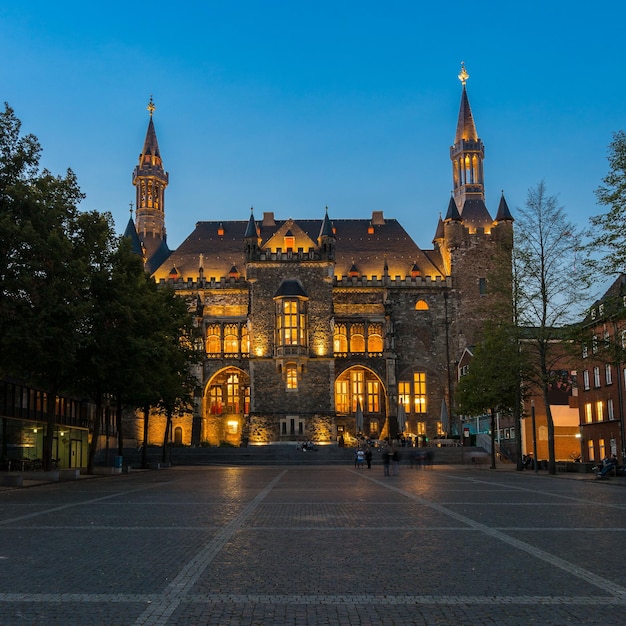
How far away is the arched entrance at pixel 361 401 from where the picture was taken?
77875 mm

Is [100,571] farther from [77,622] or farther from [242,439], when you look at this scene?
[242,439]

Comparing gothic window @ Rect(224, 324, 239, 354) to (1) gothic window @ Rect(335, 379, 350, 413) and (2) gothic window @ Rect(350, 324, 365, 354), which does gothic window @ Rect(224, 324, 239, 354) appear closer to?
(1) gothic window @ Rect(335, 379, 350, 413)

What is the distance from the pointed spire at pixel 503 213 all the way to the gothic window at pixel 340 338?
64.3ft

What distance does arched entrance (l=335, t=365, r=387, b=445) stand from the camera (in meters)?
77.9

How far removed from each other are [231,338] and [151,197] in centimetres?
2446

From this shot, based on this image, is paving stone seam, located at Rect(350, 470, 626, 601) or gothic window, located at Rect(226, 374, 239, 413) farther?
gothic window, located at Rect(226, 374, 239, 413)

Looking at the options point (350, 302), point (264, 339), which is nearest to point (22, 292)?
point (264, 339)

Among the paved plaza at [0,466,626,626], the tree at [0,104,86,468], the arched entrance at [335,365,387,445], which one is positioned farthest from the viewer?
the arched entrance at [335,365,387,445]

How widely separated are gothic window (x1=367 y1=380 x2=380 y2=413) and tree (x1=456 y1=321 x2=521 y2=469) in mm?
22556

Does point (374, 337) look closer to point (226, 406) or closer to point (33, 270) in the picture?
point (226, 406)

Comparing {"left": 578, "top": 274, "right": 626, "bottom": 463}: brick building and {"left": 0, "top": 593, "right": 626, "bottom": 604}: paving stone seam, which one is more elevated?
{"left": 578, "top": 274, "right": 626, "bottom": 463}: brick building

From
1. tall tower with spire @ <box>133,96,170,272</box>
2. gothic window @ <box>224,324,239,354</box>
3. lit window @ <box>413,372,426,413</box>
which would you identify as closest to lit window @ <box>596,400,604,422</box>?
lit window @ <box>413,372,426,413</box>

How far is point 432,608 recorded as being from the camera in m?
8.34

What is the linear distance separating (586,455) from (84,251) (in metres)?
35.9
